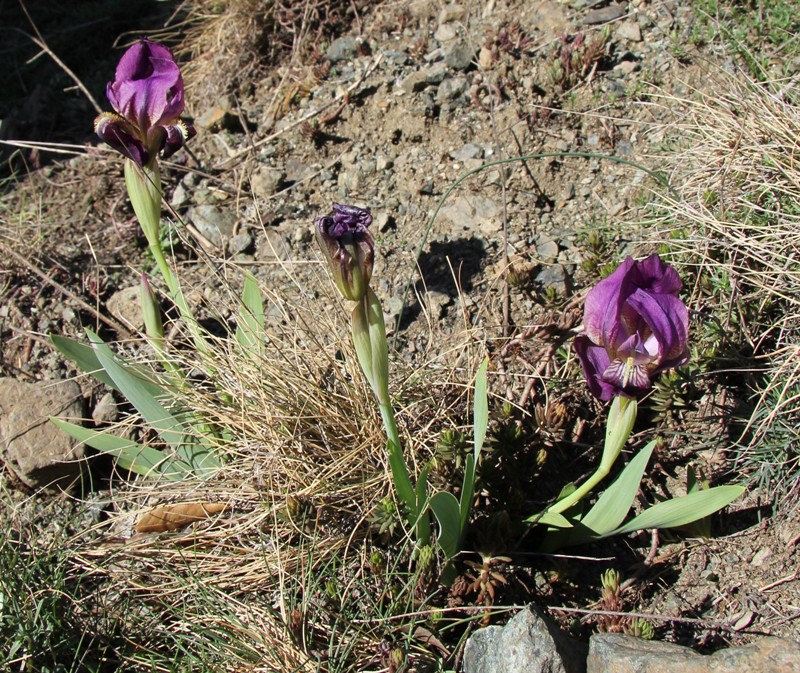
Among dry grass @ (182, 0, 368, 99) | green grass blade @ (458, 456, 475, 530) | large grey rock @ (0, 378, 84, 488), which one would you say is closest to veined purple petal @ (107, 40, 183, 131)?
large grey rock @ (0, 378, 84, 488)

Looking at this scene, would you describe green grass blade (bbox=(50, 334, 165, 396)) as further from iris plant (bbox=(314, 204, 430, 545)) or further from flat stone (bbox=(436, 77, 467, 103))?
flat stone (bbox=(436, 77, 467, 103))

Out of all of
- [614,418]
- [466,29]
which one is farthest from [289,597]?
[466,29]

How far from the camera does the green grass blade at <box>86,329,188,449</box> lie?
7.70 ft

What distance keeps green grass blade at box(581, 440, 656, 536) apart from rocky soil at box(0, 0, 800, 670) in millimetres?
674

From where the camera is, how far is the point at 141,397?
239 cm

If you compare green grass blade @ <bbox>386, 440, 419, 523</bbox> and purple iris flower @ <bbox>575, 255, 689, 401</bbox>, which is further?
green grass blade @ <bbox>386, 440, 419, 523</bbox>

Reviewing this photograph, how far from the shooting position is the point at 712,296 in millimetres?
2504

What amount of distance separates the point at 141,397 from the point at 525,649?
1421mm

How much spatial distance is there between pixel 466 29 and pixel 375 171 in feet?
3.09

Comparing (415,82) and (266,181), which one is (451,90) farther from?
(266,181)

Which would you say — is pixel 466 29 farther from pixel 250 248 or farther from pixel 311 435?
pixel 311 435

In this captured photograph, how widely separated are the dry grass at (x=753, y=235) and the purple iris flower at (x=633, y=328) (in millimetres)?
643

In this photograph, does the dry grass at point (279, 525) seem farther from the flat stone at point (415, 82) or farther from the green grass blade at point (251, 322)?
the flat stone at point (415, 82)

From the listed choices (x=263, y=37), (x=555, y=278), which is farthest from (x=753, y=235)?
(x=263, y=37)
